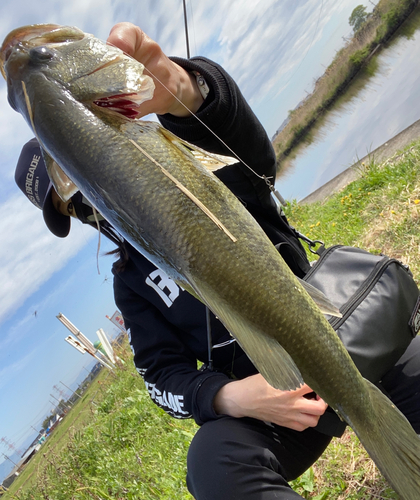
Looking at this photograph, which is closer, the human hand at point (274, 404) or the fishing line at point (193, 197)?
the fishing line at point (193, 197)

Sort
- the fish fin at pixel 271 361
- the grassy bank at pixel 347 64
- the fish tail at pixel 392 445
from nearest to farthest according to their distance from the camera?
the fish fin at pixel 271 361
the fish tail at pixel 392 445
the grassy bank at pixel 347 64

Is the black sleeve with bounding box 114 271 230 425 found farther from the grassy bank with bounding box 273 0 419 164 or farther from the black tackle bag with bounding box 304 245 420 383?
the grassy bank with bounding box 273 0 419 164

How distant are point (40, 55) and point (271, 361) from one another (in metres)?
1.54

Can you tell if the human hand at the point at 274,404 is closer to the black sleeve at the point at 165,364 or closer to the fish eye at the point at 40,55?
the black sleeve at the point at 165,364

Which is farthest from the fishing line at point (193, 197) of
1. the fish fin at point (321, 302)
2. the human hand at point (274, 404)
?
the human hand at point (274, 404)

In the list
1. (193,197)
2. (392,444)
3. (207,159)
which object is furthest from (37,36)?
(392,444)

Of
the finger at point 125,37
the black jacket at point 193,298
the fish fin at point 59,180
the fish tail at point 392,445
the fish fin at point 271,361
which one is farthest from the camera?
the black jacket at point 193,298

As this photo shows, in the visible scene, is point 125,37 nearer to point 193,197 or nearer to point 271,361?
point 193,197

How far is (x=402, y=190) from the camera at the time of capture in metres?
4.74

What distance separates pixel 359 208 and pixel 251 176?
405 centimetres

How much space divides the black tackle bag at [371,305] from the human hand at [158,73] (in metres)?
1.38

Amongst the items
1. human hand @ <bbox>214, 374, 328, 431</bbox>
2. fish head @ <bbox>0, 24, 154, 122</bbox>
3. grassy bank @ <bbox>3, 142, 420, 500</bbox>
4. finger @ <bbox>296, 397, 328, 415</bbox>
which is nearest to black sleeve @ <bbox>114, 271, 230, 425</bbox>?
human hand @ <bbox>214, 374, 328, 431</bbox>

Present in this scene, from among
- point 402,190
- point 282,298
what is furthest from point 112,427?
point 402,190

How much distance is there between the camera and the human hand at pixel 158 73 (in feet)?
5.69
